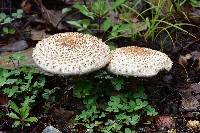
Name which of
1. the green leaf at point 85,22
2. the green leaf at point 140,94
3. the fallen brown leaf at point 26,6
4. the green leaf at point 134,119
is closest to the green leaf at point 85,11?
the green leaf at point 85,22

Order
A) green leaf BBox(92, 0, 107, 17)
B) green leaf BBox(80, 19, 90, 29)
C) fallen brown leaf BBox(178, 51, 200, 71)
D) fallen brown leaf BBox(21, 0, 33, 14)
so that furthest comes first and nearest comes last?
fallen brown leaf BBox(21, 0, 33, 14)
green leaf BBox(80, 19, 90, 29)
green leaf BBox(92, 0, 107, 17)
fallen brown leaf BBox(178, 51, 200, 71)

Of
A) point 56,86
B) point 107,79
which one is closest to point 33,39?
point 56,86

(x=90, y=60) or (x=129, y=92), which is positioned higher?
(x=90, y=60)

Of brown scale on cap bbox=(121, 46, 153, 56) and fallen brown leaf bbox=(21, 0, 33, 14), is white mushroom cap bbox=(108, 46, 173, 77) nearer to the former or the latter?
brown scale on cap bbox=(121, 46, 153, 56)

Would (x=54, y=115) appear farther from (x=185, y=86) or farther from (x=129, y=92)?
(x=185, y=86)

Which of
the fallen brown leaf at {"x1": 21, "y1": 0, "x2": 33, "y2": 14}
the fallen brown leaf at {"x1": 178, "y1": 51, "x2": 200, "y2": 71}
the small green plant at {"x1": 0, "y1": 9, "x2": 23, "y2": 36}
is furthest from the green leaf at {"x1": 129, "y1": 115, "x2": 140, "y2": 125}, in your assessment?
the fallen brown leaf at {"x1": 21, "y1": 0, "x2": 33, "y2": 14}

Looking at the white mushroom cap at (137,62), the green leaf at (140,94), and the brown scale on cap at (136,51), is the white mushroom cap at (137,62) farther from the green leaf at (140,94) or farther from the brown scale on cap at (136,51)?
the green leaf at (140,94)
